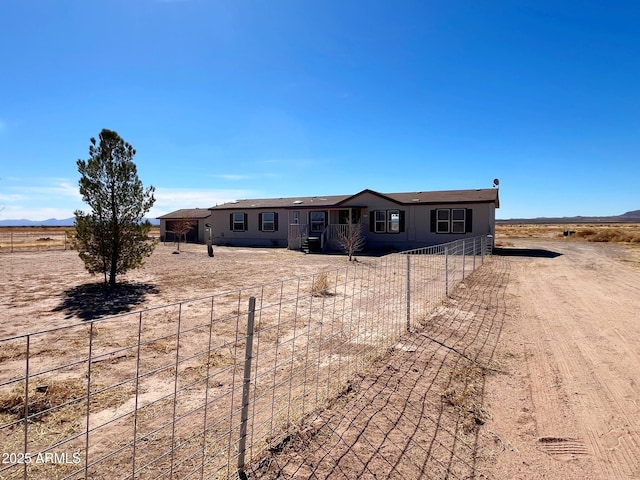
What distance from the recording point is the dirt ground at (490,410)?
274cm

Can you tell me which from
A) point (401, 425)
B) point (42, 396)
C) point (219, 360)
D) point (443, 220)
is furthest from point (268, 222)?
point (401, 425)

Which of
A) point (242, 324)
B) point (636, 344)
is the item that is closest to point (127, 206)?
point (242, 324)

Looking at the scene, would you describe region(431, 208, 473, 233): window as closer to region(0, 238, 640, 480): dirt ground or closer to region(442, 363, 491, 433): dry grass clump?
region(0, 238, 640, 480): dirt ground

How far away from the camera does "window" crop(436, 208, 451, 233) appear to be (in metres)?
21.6

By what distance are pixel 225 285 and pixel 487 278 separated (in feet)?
27.1

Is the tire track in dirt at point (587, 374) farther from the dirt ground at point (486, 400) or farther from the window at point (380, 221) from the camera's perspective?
the window at point (380, 221)

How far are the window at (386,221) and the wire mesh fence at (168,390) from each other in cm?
1633

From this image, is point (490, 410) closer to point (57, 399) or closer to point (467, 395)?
point (467, 395)

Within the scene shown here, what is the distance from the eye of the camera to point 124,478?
101 inches

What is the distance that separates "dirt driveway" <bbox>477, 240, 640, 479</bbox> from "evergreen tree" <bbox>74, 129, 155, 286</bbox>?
10134 millimetres

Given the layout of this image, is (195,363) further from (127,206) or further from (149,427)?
(127,206)

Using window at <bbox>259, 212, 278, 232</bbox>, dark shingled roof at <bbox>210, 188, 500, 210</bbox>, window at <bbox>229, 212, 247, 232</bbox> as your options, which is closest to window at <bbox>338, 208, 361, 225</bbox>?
dark shingled roof at <bbox>210, 188, 500, 210</bbox>

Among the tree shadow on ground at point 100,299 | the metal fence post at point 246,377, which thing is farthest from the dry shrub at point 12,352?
the metal fence post at point 246,377

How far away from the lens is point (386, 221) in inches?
921
